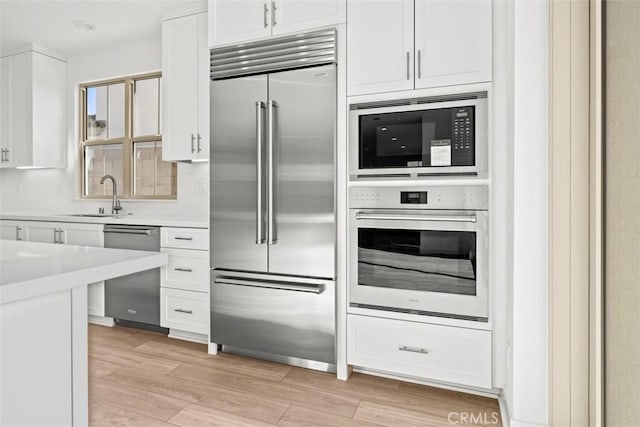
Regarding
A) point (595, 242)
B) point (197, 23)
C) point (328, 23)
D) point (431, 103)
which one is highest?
point (197, 23)

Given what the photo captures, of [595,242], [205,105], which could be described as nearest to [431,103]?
[595,242]

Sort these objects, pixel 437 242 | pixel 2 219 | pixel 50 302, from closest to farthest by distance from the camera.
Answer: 1. pixel 50 302
2. pixel 437 242
3. pixel 2 219

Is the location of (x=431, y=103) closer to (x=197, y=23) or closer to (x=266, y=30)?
(x=266, y=30)

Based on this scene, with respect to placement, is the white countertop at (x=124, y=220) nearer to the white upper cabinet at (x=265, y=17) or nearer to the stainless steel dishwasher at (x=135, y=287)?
the stainless steel dishwasher at (x=135, y=287)

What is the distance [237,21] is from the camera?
2.48 meters

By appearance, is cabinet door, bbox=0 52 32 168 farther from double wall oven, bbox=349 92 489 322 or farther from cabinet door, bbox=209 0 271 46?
double wall oven, bbox=349 92 489 322

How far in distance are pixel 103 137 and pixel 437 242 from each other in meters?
3.76

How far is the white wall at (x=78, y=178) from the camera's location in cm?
351

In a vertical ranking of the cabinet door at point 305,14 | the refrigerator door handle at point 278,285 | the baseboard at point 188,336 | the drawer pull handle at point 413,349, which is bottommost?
the baseboard at point 188,336

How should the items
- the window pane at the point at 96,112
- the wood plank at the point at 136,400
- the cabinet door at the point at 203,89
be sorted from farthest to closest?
1. the window pane at the point at 96,112
2. the cabinet door at the point at 203,89
3. the wood plank at the point at 136,400

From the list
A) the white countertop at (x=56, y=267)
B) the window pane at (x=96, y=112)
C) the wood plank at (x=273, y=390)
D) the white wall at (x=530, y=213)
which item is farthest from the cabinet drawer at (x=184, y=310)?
the window pane at (x=96, y=112)

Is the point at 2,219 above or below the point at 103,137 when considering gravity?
below

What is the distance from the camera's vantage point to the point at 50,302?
87 cm

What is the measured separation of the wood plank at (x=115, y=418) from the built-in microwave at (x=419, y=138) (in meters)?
1.63
